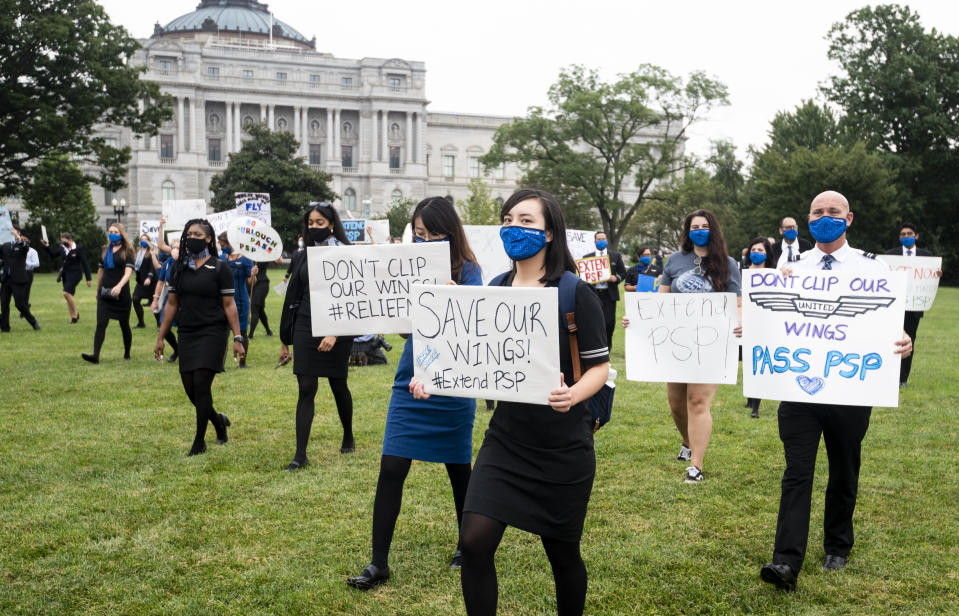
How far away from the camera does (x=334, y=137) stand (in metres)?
97.1

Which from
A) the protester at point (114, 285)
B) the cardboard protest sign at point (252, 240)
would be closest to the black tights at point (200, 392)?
the cardboard protest sign at point (252, 240)

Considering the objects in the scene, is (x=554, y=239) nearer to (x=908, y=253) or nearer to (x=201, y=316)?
(x=201, y=316)

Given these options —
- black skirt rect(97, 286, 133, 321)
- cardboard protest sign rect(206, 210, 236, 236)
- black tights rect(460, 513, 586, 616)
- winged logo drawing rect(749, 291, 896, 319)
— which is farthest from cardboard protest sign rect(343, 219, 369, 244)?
black tights rect(460, 513, 586, 616)

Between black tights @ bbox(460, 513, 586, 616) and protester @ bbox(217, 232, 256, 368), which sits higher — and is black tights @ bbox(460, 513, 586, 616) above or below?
below

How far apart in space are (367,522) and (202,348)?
2404 millimetres

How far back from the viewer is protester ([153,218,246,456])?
710 centimetres

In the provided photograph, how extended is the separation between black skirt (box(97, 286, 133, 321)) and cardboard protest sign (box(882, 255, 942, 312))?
10.7 m

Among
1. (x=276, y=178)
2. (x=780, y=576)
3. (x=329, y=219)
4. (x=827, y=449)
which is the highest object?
(x=276, y=178)

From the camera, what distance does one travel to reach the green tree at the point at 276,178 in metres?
66.0

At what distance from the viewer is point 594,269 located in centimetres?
1226

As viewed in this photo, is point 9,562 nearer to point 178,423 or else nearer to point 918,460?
point 178,423

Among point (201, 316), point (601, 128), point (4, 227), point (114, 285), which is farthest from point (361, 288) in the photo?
point (601, 128)

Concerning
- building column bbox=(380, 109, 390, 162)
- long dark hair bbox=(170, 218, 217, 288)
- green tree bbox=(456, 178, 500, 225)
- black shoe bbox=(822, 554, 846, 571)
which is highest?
building column bbox=(380, 109, 390, 162)

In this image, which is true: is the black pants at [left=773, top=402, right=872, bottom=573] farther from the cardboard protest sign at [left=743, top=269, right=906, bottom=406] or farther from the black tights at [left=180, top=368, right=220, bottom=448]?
the black tights at [left=180, top=368, right=220, bottom=448]
